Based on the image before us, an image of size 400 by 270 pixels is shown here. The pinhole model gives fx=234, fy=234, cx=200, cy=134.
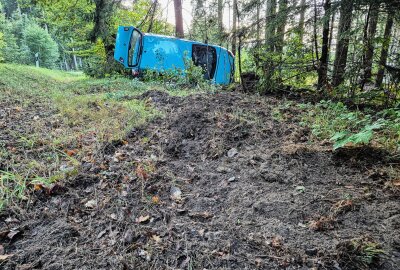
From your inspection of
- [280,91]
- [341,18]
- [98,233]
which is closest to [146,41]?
[280,91]

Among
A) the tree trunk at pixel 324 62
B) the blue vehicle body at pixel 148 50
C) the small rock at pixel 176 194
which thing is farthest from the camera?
the blue vehicle body at pixel 148 50

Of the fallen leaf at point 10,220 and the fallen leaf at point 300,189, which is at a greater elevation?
the fallen leaf at point 300,189

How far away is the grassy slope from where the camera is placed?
2365 millimetres

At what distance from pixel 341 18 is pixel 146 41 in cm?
699

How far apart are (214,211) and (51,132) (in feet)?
9.22

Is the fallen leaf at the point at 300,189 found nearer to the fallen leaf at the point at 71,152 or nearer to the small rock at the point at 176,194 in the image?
the small rock at the point at 176,194

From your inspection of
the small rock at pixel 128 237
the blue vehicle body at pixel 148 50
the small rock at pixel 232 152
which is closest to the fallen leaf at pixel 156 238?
the small rock at pixel 128 237

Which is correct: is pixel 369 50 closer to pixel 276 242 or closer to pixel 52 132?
pixel 276 242

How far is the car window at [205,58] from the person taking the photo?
10344 millimetres

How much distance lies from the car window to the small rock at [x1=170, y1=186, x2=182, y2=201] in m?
8.49

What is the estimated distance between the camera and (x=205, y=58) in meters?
10.8

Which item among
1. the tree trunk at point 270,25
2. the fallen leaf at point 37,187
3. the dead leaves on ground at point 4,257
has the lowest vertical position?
the dead leaves on ground at point 4,257

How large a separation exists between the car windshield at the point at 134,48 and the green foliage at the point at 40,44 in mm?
34546

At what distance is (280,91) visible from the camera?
21.2ft
